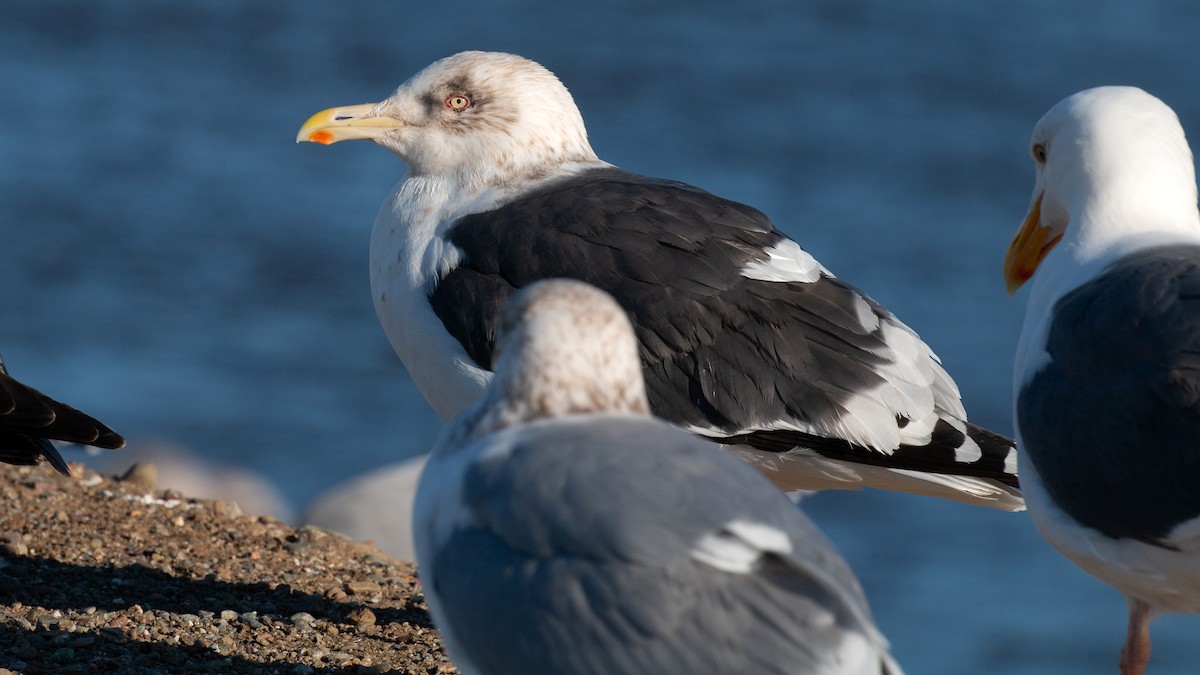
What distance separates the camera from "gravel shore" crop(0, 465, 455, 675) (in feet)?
15.6

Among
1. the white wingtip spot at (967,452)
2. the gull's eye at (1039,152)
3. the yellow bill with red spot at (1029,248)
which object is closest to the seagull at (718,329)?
the white wingtip spot at (967,452)

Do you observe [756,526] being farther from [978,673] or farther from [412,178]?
[978,673]

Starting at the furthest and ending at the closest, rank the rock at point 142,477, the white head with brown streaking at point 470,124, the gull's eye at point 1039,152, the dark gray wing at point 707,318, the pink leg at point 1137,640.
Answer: the rock at point 142,477, the white head with brown streaking at point 470,124, the gull's eye at point 1039,152, the dark gray wing at point 707,318, the pink leg at point 1137,640

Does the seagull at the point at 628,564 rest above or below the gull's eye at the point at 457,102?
below

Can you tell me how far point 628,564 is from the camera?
326cm

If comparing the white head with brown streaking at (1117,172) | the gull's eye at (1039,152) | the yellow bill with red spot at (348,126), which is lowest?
the white head with brown streaking at (1117,172)

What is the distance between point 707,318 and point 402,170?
11.5 meters

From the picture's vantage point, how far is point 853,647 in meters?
3.24

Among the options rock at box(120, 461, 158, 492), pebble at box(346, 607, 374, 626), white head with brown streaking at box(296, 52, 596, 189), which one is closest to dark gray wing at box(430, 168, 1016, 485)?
white head with brown streaking at box(296, 52, 596, 189)

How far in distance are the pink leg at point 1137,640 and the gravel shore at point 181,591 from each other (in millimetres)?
1992

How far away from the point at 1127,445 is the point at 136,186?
14170 millimetres

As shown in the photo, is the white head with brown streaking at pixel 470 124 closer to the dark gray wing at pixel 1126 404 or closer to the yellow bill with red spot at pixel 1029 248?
the yellow bill with red spot at pixel 1029 248

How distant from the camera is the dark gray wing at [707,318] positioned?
5480mm

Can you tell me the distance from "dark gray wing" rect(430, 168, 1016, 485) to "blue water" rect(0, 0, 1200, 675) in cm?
462
